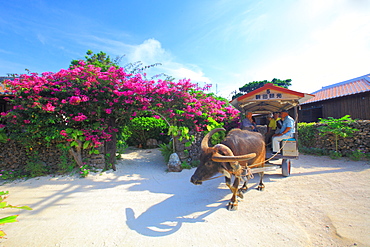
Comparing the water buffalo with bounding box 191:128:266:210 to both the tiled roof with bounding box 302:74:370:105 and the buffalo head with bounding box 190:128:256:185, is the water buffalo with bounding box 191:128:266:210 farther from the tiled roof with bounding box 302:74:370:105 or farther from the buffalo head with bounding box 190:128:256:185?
the tiled roof with bounding box 302:74:370:105

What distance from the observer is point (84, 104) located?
551 centimetres

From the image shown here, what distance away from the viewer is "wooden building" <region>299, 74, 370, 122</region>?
372 inches

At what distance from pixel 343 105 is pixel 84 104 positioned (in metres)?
14.0

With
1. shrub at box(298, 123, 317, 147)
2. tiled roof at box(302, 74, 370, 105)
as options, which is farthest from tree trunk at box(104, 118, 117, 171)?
tiled roof at box(302, 74, 370, 105)

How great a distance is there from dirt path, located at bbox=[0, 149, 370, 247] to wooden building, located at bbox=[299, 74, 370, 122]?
590 cm

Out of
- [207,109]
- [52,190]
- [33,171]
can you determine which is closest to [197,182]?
[52,190]

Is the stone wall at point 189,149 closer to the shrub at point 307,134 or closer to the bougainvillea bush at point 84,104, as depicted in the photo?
the bougainvillea bush at point 84,104

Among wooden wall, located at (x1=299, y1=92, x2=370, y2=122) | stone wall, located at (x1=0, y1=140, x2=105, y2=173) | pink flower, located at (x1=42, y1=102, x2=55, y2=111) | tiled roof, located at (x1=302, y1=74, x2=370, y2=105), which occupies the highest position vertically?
tiled roof, located at (x1=302, y1=74, x2=370, y2=105)

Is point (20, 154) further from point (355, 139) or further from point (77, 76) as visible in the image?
point (355, 139)

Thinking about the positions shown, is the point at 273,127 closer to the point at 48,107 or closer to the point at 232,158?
the point at 232,158

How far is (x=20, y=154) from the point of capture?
18.8 ft

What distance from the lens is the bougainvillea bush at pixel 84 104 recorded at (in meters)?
5.01

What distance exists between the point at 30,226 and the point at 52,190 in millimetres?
1879

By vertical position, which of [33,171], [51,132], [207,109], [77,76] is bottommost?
[33,171]
